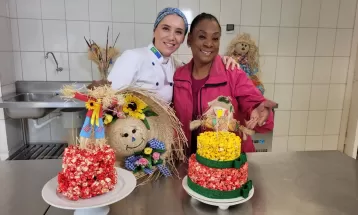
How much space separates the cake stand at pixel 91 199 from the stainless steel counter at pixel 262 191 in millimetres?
72

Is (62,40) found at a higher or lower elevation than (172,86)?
higher

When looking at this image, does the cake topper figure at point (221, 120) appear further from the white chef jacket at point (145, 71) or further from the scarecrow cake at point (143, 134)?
the white chef jacket at point (145, 71)

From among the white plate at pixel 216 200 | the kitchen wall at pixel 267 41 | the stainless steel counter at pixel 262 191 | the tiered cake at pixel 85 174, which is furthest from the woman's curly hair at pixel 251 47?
the tiered cake at pixel 85 174

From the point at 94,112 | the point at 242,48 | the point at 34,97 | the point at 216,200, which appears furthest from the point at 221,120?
the point at 34,97

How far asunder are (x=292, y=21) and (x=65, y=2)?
2.02 meters

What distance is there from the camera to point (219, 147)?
2.52 feet

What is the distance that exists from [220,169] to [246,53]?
1809mm

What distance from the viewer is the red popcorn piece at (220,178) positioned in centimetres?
77

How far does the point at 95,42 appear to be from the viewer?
2.41m

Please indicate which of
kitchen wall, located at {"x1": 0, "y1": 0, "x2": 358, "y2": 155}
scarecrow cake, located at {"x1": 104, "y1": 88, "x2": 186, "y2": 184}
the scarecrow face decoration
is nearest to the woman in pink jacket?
scarecrow cake, located at {"x1": 104, "y1": 88, "x2": 186, "y2": 184}

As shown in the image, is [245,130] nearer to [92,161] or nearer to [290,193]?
[290,193]

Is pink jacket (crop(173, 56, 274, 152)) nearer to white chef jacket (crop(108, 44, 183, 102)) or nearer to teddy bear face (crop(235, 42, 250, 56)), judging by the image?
white chef jacket (crop(108, 44, 183, 102))

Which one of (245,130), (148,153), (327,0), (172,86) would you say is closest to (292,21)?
(327,0)

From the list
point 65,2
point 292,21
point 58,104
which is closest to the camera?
point 58,104
